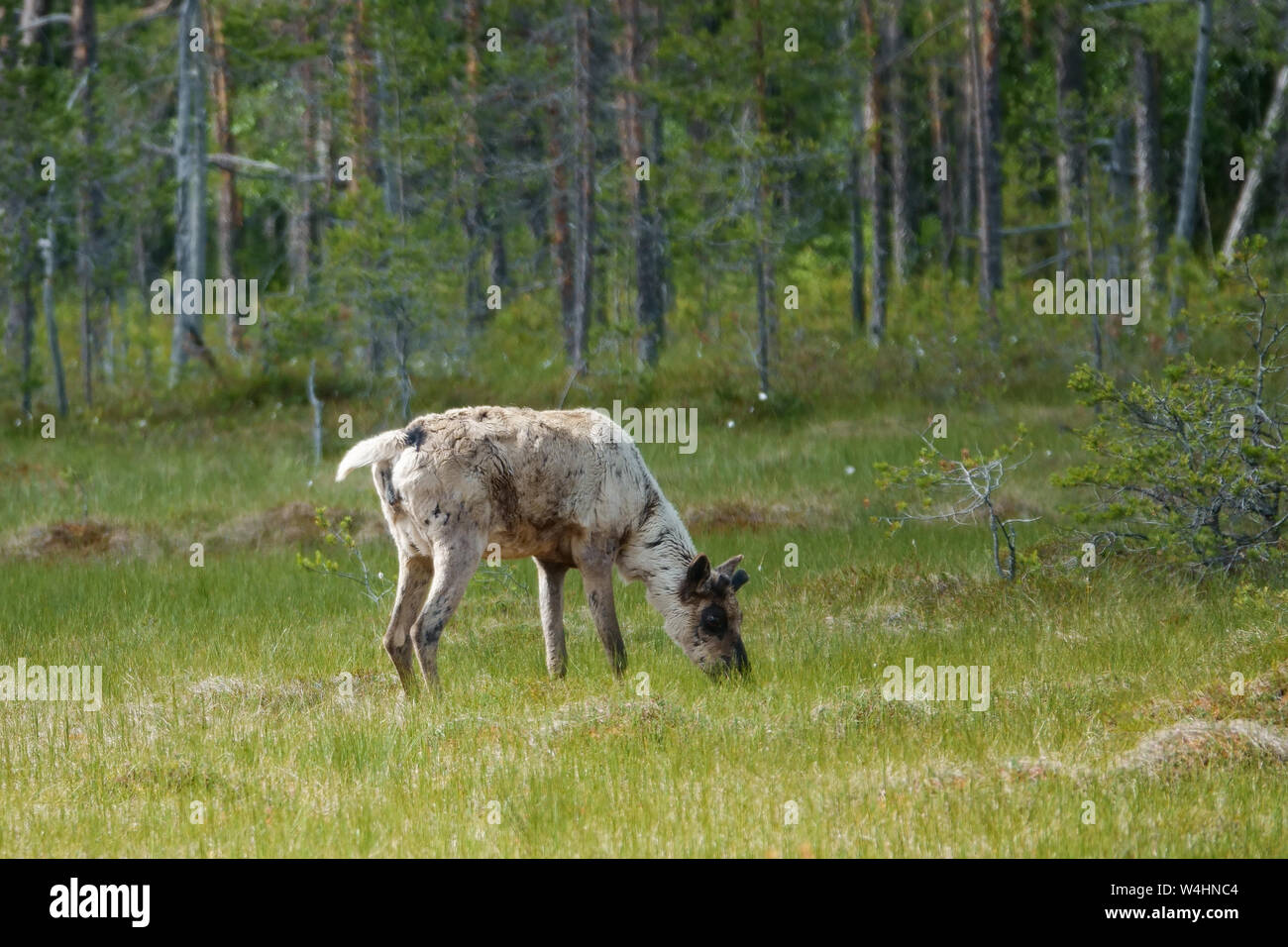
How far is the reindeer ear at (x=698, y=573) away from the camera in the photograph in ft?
33.6

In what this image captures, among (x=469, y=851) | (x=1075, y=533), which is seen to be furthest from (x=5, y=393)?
(x=469, y=851)

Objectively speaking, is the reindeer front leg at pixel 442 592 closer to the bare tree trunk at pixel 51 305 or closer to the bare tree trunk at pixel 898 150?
the bare tree trunk at pixel 51 305

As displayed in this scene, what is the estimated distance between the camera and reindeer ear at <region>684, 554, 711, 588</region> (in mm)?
10234

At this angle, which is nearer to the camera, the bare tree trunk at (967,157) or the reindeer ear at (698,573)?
the reindeer ear at (698,573)

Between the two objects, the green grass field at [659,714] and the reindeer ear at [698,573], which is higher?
→ the reindeer ear at [698,573]

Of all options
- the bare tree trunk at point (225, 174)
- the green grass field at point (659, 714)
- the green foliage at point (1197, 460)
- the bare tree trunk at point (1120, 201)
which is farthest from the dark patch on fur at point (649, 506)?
the bare tree trunk at point (225, 174)

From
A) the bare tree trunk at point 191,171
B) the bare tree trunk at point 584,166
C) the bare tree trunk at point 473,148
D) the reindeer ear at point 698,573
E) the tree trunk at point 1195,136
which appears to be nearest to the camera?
the reindeer ear at point 698,573

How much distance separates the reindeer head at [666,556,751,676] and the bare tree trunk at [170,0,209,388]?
1839 cm

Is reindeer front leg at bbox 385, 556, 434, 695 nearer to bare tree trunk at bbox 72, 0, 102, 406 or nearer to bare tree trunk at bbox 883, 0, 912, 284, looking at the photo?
bare tree trunk at bbox 72, 0, 102, 406

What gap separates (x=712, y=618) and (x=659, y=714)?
1.48m

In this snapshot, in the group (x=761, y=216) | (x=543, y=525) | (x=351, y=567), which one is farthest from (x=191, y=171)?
(x=543, y=525)

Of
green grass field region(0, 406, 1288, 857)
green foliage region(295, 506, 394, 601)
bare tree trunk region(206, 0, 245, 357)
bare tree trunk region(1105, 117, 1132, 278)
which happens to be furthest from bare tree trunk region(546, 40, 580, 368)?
green foliage region(295, 506, 394, 601)

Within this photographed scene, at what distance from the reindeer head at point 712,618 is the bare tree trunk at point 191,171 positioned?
18.4 m

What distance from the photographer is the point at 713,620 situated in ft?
34.0
